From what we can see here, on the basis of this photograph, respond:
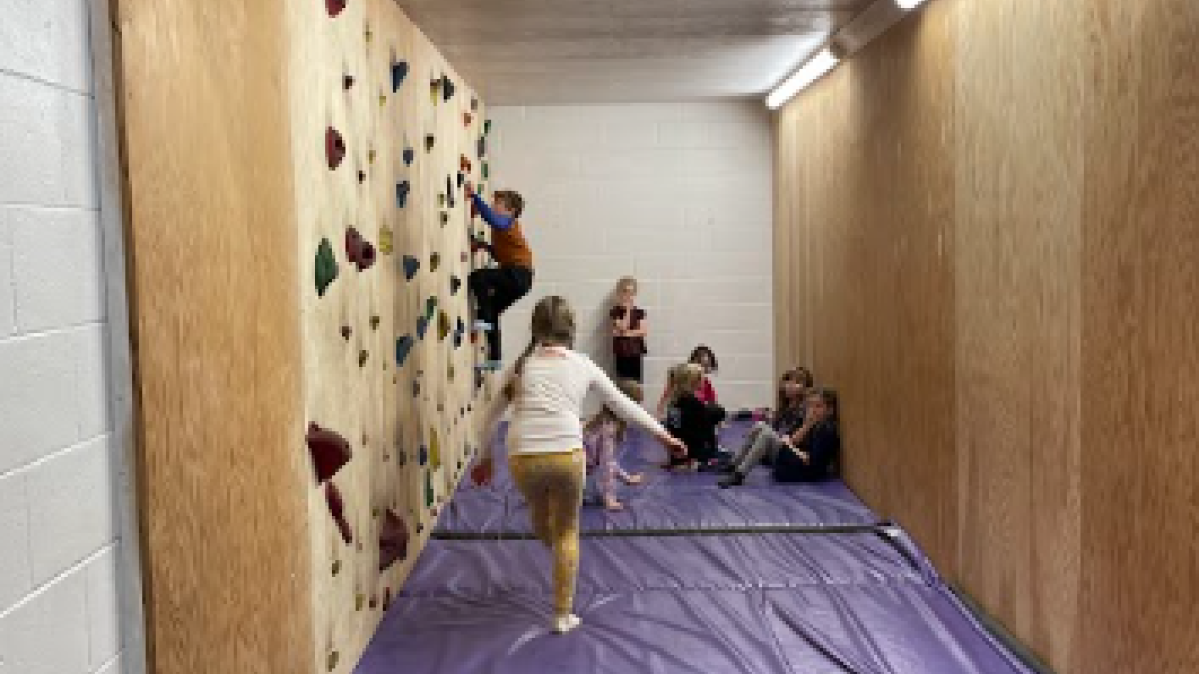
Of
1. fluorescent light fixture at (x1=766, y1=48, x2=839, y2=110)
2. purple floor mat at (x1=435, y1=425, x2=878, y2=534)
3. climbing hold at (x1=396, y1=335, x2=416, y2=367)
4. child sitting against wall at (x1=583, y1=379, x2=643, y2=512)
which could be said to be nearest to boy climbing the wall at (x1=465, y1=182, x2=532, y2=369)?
child sitting against wall at (x1=583, y1=379, x2=643, y2=512)

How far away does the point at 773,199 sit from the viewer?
9.99m

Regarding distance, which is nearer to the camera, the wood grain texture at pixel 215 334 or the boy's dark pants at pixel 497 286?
the wood grain texture at pixel 215 334

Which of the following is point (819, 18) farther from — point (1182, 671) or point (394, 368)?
point (1182, 671)

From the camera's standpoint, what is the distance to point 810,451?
24.3 ft

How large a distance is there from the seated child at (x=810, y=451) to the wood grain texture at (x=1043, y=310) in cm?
68

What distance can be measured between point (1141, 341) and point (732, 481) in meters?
4.14

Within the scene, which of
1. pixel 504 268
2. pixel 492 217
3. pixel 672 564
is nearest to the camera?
pixel 672 564

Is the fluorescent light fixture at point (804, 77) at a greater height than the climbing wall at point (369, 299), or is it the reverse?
the fluorescent light fixture at point (804, 77)

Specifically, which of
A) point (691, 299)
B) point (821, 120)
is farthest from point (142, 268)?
point (691, 299)

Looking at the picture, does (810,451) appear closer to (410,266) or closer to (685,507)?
(685,507)

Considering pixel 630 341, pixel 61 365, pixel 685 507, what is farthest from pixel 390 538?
pixel 630 341

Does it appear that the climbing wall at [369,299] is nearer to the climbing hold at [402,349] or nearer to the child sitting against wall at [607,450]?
the climbing hold at [402,349]

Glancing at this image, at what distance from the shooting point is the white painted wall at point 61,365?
1907 mm

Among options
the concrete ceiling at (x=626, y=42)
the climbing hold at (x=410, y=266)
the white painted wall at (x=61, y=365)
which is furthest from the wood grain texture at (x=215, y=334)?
the concrete ceiling at (x=626, y=42)
